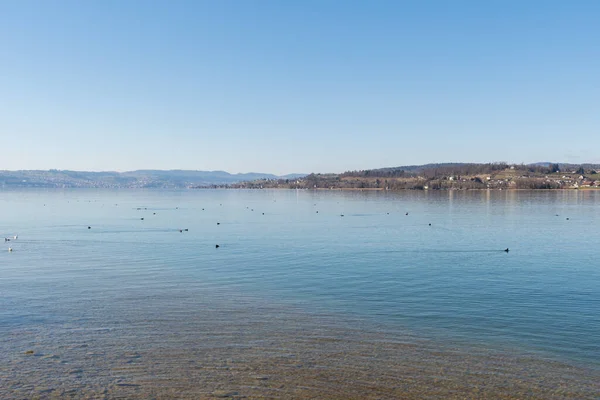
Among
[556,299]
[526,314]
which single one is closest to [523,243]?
[556,299]

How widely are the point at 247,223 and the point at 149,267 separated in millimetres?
37735

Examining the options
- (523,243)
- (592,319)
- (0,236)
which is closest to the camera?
(592,319)

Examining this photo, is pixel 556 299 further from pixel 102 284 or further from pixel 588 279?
pixel 102 284

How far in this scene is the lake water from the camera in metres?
14.7

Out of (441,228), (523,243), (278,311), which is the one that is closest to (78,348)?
(278,311)

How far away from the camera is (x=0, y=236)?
55969mm

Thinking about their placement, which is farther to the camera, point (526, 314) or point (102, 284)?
point (102, 284)

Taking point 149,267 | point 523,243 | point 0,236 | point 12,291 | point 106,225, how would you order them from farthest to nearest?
1. point 106,225
2. point 0,236
3. point 523,243
4. point 149,267
5. point 12,291

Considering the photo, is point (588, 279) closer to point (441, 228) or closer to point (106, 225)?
point (441, 228)

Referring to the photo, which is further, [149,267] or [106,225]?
[106,225]

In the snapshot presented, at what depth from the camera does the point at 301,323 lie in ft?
67.5

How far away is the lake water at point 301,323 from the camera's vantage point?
1470 centimetres

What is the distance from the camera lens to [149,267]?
3553 cm

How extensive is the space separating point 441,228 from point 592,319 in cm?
4185
